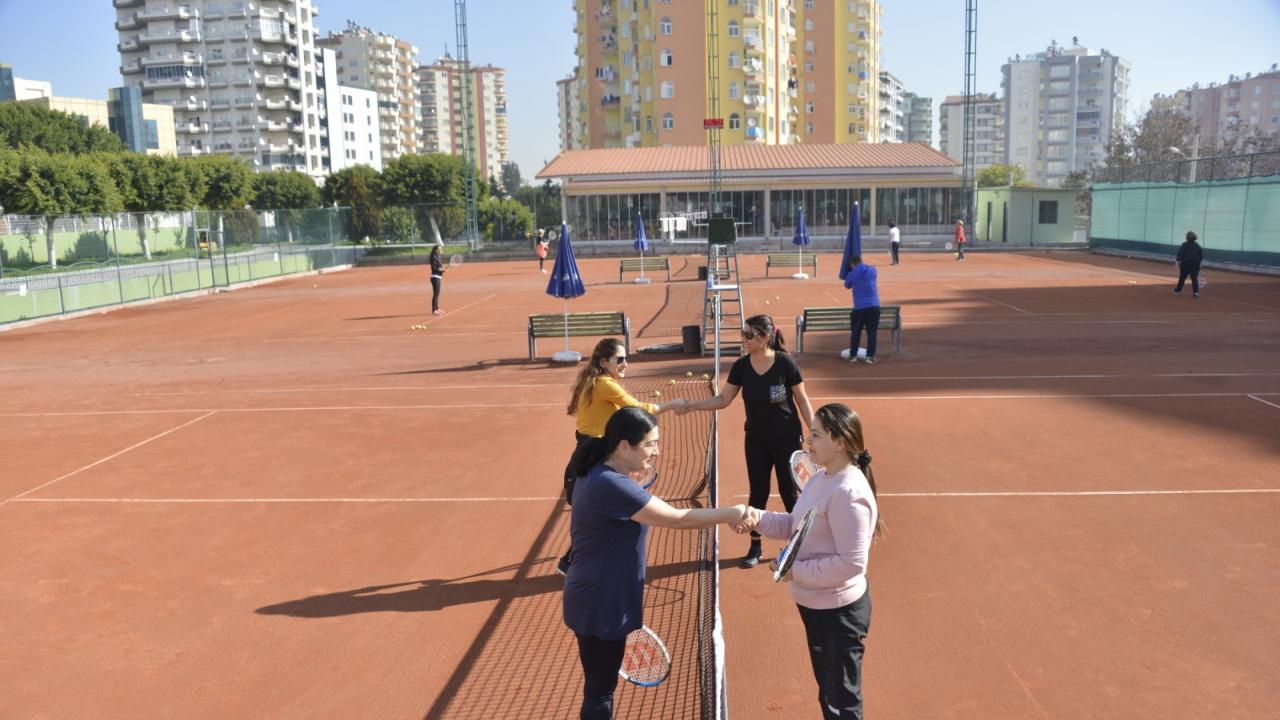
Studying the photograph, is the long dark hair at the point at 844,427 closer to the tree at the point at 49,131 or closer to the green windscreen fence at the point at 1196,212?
the green windscreen fence at the point at 1196,212

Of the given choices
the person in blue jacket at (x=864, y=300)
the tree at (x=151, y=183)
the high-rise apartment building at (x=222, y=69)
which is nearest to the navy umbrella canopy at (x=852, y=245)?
the person in blue jacket at (x=864, y=300)

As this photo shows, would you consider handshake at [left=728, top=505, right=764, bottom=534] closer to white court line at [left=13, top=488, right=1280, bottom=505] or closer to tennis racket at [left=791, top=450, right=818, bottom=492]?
tennis racket at [left=791, top=450, right=818, bottom=492]

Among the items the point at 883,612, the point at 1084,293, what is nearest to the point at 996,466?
the point at 883,612

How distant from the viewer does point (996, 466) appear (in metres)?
10.3

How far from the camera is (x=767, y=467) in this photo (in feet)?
24.0

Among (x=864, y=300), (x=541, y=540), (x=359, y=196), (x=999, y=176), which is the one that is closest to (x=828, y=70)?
(x=999, y=176)

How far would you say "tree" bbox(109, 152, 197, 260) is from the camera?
52.2 metres

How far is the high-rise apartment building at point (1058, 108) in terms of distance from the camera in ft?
496

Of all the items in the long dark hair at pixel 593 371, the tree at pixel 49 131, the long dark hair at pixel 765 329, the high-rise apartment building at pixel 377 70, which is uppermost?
the high-rise apartment building at pixel 377 70

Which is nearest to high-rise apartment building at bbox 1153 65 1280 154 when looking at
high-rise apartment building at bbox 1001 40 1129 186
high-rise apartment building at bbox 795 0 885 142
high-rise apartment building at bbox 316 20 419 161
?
high-rise apartment building at bbox 1001 40 1129 186

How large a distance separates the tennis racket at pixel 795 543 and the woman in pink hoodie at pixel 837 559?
6 centimetres

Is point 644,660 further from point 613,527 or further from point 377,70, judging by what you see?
point 377,70

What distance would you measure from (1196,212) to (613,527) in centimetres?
4099

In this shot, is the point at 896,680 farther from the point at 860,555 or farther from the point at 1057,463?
the point at 1057,463
